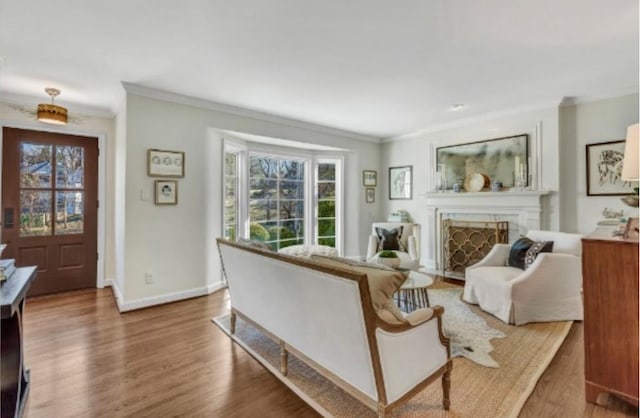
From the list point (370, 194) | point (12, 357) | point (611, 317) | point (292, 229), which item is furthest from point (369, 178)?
point (12, 357)

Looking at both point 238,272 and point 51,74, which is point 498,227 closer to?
point 238,272

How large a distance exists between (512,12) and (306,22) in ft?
4.54

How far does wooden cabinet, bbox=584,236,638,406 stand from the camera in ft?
5.28

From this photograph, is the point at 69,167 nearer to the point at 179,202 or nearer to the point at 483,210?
the point at 179,202

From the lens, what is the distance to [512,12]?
1987 mm

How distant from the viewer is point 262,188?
4.84 m

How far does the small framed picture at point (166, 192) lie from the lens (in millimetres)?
3398

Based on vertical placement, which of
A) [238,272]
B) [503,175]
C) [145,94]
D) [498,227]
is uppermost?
[145,94]

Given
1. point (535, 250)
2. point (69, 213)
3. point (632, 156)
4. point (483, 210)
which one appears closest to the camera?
point (632, 156)

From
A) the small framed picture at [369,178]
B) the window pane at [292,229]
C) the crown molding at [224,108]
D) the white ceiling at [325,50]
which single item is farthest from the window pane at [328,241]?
the white ceiling at [325,50]

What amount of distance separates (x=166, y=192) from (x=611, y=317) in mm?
3937

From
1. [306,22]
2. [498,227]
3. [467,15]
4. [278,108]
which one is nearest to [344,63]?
[306,22]

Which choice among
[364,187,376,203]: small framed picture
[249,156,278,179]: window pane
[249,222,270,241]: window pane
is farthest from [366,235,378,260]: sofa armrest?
[249,156,278,179]: window pane

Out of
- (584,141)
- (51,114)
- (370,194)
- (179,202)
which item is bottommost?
(179,202)
